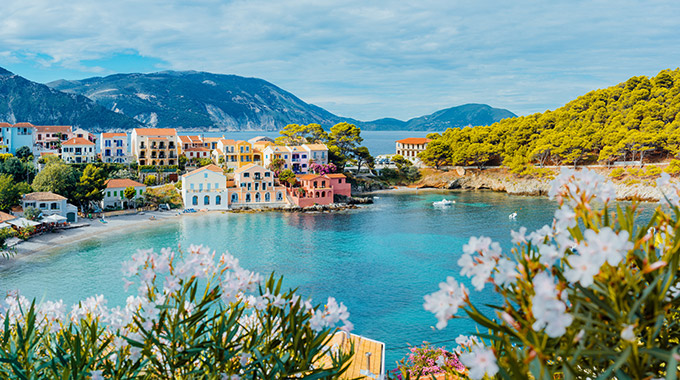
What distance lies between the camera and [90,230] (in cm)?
3038

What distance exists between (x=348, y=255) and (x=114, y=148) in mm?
33246

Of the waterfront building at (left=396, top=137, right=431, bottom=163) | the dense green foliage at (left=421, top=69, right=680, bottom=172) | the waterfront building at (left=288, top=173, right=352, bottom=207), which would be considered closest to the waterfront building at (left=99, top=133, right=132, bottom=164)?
the waterfront building at (left=288, top=173, right=352, bottom=207)

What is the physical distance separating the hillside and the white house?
12427 cm

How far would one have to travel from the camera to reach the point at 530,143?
184 ft

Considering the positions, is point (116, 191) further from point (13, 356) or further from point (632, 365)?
point (632, 365)

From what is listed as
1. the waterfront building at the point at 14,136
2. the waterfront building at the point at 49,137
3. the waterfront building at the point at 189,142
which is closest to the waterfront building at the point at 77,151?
the waterfront building at the point at 14,136

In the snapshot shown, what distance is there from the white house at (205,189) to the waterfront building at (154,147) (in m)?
10.2

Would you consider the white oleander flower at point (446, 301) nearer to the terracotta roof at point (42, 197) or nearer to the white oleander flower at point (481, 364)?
the white oleander flower at point (481, 364)

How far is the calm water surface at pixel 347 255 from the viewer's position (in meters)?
17.6

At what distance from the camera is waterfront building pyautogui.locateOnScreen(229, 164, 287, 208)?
41.3 meters

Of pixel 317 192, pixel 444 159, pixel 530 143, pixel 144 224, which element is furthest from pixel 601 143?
pixel 144 224

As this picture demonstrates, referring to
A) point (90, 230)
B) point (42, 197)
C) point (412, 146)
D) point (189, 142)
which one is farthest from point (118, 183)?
point (412, 146)

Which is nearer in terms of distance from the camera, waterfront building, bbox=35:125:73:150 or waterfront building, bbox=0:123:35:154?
waterfront building, bbox=0:123:35:154

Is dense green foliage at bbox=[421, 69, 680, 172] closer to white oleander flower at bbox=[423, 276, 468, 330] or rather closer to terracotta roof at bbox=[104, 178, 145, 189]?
terracotta roof at bbox=[104, 178, 145, 189]
